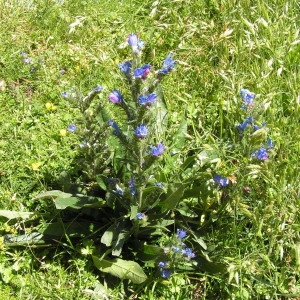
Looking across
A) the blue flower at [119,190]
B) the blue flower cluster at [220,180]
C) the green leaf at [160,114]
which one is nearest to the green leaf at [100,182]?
the blue flower at [119,190]

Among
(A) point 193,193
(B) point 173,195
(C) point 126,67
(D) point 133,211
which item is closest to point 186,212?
(A) point 193,193

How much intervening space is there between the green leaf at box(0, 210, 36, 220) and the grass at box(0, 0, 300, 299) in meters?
0.05

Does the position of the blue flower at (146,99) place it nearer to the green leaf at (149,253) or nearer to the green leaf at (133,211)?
the green leaf at (133,211)

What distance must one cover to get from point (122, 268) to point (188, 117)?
1142 millimetres

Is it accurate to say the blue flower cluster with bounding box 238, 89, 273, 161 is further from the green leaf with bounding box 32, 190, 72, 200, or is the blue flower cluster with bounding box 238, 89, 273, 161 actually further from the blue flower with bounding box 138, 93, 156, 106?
the green leaf with bounding box 32, 190, 72, 200

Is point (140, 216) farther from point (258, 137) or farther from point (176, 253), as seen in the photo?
point (258, 137)

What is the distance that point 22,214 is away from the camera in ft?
8.40

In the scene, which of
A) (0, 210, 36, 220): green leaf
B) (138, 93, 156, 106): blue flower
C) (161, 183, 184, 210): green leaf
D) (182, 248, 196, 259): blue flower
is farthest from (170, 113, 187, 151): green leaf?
(0, 210, 36, 220): green leaf

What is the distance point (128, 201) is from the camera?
2340mm

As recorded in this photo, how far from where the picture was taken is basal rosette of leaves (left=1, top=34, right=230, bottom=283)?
2.20 m

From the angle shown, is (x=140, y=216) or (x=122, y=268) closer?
(x=140, y=216)

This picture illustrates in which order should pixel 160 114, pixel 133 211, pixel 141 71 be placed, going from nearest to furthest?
1. pixel 141 71
2. pixel 133 211
3. pixel 160 114

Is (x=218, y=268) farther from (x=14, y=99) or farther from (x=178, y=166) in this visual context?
(x=14, y=99)

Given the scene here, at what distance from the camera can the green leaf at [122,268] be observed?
228 centimetres
